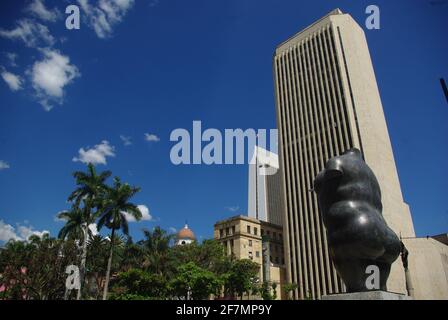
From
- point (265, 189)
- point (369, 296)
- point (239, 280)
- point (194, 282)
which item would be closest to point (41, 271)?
point (194, 282)

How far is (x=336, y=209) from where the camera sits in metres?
11.7

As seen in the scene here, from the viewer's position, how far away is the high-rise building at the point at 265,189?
106 meters

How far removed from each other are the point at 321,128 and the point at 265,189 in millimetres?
55171

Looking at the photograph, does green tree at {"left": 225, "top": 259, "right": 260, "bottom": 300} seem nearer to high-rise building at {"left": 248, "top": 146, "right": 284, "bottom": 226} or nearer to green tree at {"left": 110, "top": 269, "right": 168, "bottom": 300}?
green tree at {"left": 110, "top": 269, "right": 168, "bottom": 300}

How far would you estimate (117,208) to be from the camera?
116 feet

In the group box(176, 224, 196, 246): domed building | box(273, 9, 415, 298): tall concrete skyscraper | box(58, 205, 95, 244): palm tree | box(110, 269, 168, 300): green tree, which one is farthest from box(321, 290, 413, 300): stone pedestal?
box(176, 224, 196, 246): domed building

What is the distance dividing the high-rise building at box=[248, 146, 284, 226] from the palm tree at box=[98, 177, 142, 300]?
70739 mm

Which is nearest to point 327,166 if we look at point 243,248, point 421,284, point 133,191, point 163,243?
point 133,191

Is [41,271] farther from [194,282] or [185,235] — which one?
[185,235]

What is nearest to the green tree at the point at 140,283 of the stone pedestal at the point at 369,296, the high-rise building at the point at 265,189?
the stone pedestal at the point at 369,296

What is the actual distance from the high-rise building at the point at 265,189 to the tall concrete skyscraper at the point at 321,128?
38669 mm
